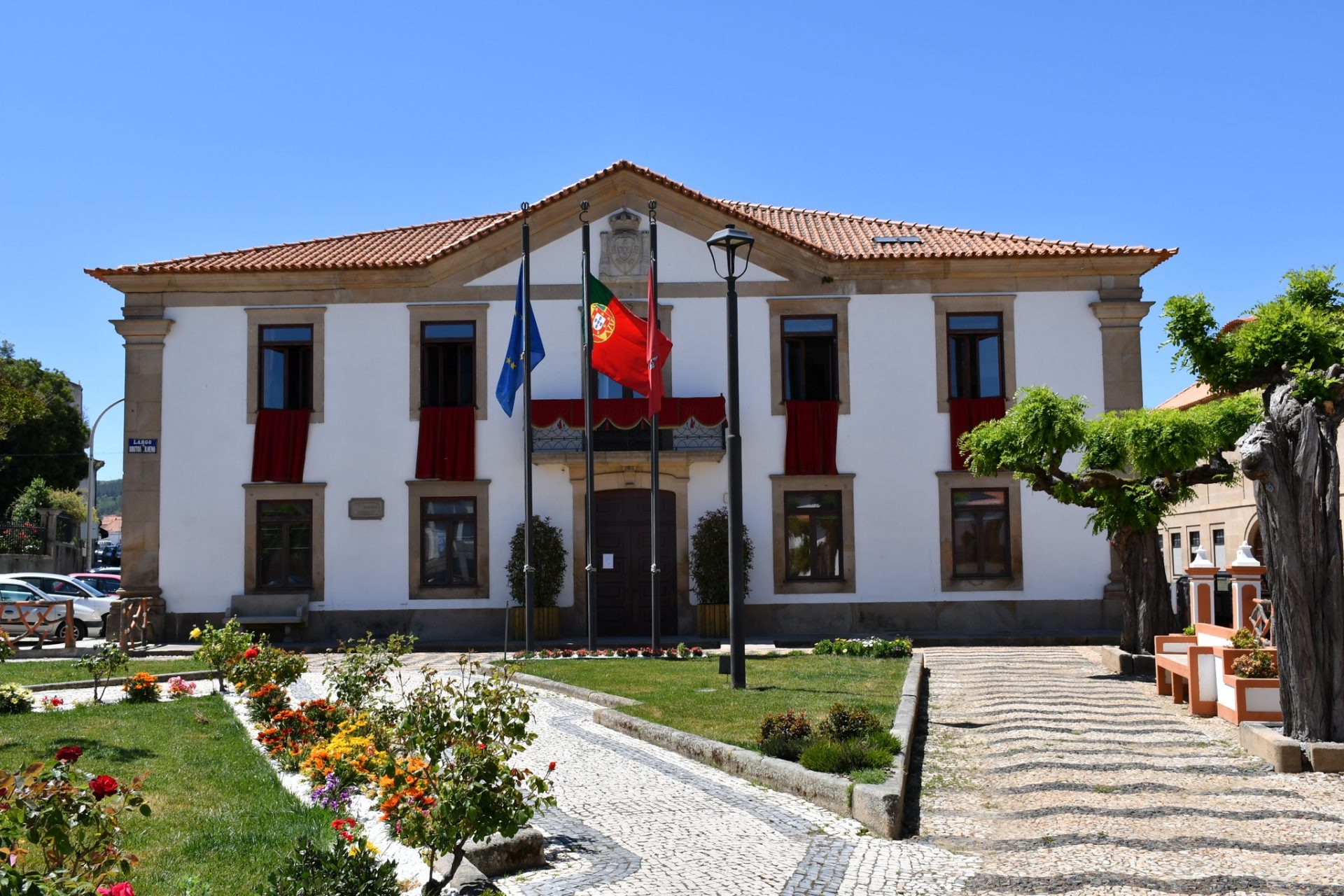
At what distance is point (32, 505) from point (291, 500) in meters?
27.7

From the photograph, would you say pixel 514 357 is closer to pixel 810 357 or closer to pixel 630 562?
pixel 630 562

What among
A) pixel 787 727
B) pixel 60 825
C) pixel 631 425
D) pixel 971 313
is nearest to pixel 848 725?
pixel 787 727

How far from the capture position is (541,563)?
850 inches

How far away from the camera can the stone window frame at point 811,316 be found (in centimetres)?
2255

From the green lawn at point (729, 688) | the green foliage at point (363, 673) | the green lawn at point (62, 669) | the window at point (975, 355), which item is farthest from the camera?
the window at point (975, 355)

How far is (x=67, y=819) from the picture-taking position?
12.2ft

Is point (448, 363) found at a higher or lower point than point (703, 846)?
higher

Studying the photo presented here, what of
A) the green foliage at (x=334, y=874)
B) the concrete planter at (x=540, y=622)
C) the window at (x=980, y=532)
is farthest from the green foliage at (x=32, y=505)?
the green foliage at (x=334, y=874)

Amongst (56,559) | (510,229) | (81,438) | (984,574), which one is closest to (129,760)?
(510,229)

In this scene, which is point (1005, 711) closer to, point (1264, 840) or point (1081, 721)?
point (1081, 721)

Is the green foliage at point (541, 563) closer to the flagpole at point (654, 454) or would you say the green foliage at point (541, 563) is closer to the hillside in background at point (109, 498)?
the flagpole at point (654, 454)

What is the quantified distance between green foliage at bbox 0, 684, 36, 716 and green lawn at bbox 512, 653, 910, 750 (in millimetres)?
4794

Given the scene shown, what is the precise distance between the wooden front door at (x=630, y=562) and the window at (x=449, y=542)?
239 centimetres

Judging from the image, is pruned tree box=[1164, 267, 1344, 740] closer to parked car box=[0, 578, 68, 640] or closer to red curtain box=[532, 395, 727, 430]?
red curtain box=[532, 395, 727, 430]
